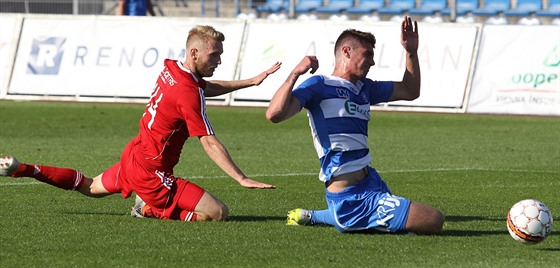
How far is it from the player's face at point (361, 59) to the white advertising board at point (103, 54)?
14.5m

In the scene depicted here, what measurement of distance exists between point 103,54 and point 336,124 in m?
15.6

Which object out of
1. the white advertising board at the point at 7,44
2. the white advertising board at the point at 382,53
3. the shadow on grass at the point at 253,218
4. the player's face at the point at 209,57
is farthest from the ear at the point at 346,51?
the white advertising board at the point at 7,44

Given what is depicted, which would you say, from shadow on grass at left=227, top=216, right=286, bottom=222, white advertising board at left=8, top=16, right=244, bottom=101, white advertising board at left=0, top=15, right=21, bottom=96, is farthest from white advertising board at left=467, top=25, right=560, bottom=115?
shadow on grass at left=227, top=216, right=286, bottom=222

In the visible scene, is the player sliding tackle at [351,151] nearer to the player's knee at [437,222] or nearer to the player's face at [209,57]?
the player's knee at [437,222]

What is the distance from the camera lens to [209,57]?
980 centimetres

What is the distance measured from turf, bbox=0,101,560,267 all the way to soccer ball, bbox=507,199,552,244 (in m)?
0.09

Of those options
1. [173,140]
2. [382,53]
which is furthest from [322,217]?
[382,53]

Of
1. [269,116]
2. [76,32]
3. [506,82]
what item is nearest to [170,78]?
[269,116]

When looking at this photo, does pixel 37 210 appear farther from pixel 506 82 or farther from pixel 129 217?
pixel 506 82

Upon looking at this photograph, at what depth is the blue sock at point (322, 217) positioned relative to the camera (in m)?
9.45

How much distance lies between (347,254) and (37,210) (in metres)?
3.50

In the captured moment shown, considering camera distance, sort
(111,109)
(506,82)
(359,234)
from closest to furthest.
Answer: (359,234), (506,82), (111,109)

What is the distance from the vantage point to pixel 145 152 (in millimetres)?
10055

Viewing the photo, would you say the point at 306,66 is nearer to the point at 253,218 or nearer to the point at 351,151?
the point at 351,151
